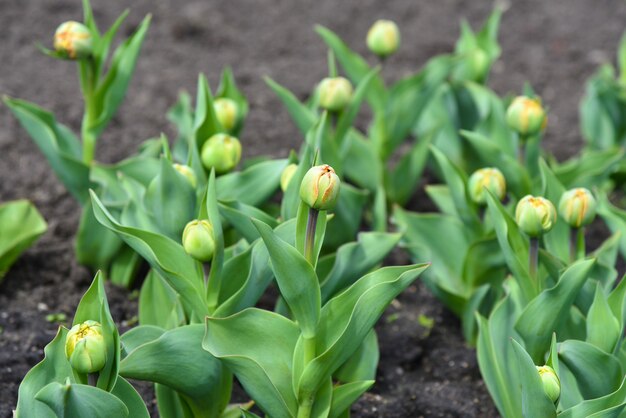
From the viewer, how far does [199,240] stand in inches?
75.4

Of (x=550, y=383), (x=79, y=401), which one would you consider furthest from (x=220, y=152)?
(x=550, y=383)

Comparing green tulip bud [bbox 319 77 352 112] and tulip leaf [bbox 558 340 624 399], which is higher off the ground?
green tulip bud [bbox 319 77 352 112]

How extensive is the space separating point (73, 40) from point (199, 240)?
2.65ft

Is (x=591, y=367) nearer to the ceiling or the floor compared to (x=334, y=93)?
nearer to the floor

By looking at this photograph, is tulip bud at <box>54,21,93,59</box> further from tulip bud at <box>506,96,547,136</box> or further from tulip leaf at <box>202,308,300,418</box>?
tulip bud at <box>506,96,547,136</box>

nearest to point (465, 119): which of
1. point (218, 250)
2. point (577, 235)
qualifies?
point (577, 235)

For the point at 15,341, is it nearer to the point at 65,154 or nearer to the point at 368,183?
the point at 65,154

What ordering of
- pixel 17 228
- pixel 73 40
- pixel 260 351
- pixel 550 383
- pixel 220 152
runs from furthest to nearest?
pixel 17 228
pixel 73 40
pixel 220 152
pixel 260 351
pixel 550 383

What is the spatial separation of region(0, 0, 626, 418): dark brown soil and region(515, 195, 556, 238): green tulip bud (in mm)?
525

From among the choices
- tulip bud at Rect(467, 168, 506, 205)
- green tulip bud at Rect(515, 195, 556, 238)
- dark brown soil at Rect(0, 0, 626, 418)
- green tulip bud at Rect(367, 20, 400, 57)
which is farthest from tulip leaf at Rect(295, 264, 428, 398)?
green tulip bud at Rect(367, 20, 400, 57)

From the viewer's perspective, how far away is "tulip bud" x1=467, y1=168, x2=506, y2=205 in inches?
95.7

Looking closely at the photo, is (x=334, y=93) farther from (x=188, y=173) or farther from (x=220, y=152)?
(x=188, y=173)

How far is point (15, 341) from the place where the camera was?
2363mm

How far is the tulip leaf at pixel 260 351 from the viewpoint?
191 centimetres
